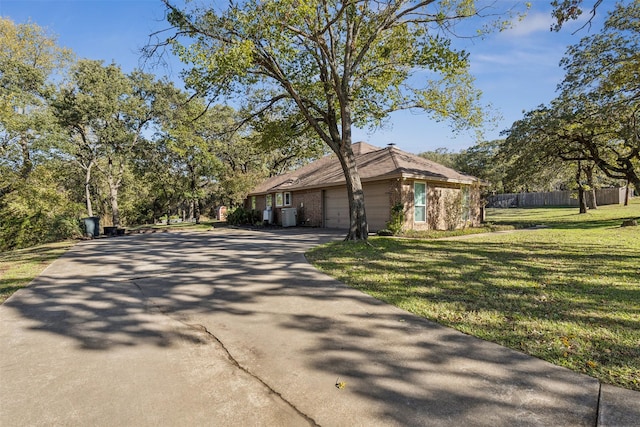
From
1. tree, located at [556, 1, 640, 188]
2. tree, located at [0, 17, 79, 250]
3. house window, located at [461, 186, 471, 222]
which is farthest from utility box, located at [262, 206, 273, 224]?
tree, located at [556, 1, 640, 188]

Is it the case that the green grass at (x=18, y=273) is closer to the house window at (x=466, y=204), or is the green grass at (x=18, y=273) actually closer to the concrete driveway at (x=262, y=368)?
the concrete driveway at (x=262, y=368)

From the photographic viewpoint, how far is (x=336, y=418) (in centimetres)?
219

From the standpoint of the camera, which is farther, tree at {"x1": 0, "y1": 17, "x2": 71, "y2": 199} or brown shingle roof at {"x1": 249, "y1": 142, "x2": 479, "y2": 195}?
tree at {"x1": 0, "y1": 17, "x2": 71, "y2": 199}

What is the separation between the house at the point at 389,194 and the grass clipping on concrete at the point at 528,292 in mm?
5368

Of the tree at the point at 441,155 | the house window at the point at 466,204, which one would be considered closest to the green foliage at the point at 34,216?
the house window at the point at 466,204

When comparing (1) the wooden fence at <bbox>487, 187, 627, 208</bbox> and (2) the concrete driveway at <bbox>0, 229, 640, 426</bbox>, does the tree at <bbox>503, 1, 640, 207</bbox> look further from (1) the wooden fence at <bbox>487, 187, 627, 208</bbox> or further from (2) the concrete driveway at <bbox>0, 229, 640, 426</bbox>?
(1) the wooden fence at <bbox>487, 187, 627, 208</bbox>

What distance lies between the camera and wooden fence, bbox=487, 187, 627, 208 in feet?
109

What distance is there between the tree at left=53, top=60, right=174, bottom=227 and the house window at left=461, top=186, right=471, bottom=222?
2164cm

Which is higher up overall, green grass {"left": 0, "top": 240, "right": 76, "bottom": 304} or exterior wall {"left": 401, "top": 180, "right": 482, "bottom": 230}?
exterior wall {"left": 401, "top": 180, "right": 482, "bottom": 230}

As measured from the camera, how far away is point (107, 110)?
21.8 m

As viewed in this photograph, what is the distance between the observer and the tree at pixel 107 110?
21328mm

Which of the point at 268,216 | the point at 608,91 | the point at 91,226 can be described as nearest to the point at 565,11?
the point at 608,91

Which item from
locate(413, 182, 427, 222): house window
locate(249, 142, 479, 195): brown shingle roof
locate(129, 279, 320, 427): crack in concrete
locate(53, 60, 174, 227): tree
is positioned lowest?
locate(129, 279, 320, 427): crack in concrete

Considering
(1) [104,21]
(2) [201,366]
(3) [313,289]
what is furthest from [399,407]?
(1) [104,21]
